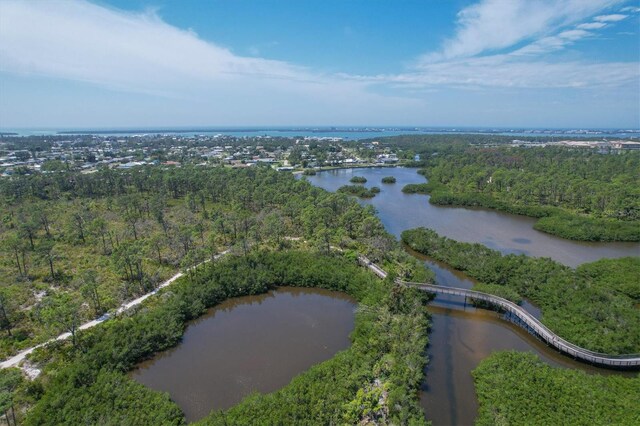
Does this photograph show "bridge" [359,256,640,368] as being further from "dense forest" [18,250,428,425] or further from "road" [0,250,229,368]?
"road" [0,250,229,368]

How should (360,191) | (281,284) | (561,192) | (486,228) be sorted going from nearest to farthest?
1. (281,284)
2. (486,228)
3. (561,192)
4. (360,191)

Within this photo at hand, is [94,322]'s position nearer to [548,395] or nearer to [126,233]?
[126,233]

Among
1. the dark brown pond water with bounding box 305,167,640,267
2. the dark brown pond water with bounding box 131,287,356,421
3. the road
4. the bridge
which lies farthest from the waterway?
the road

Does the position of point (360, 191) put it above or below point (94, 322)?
above

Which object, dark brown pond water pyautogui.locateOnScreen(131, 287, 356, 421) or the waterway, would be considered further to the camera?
dark brown pond water pyautogui.locateOnScreen(131, 287, 356, 421)

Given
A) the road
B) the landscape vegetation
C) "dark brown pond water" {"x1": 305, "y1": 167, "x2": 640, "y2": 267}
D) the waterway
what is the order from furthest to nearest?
1. "dark brown pond water" {"x1": 305, "y1": 167, "x2": 640, "y2": 267}
2. the road
3. the waterway
4. the landscape vegetation

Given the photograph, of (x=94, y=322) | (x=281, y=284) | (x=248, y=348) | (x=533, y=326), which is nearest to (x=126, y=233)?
(x=94, y=322)

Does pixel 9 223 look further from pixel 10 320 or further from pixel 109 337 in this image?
pixel 109 337

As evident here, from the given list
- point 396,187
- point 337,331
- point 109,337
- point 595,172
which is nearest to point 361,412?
point 337,331
